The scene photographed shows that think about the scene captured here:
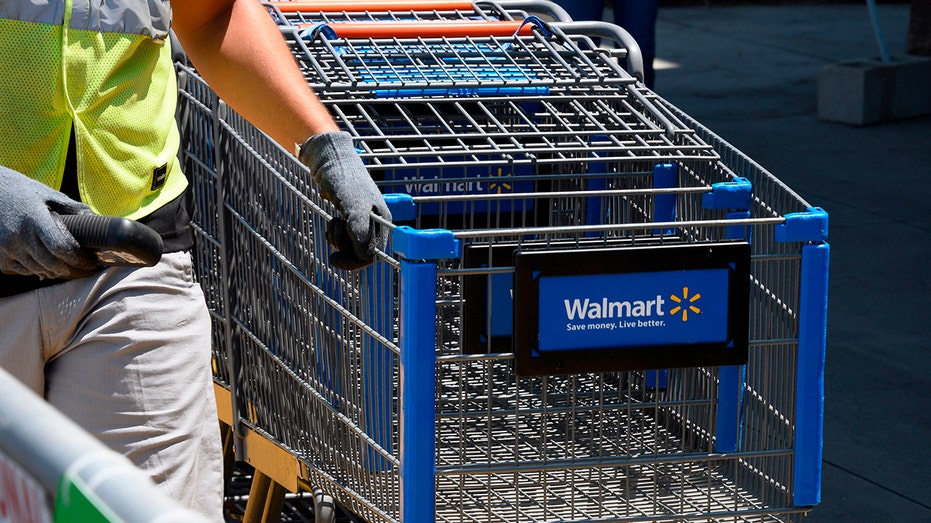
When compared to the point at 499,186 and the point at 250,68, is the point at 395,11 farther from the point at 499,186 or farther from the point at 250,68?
the point at 250,68

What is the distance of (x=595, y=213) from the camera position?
3451 millimetres

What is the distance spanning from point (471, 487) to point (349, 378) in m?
0.32

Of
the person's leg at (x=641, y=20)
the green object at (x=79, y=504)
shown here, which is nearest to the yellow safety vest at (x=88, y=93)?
the green object at (x=79, y=504)

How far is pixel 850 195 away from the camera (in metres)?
7.27

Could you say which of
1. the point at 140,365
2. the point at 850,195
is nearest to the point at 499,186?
the point at 140,365

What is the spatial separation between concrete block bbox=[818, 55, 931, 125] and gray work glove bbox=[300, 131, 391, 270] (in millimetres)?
6937

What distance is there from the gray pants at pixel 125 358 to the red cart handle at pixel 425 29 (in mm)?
1008

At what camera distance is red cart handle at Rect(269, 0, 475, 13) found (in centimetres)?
369

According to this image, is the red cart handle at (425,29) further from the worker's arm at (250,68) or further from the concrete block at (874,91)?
the concrete block at (874,91)

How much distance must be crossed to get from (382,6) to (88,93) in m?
1.57

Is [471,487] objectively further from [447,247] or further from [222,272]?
[222,272]

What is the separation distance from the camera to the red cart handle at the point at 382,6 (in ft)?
12.1

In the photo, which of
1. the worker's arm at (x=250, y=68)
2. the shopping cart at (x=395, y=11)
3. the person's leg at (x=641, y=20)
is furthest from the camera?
the person's leg at (x=641, y=20)

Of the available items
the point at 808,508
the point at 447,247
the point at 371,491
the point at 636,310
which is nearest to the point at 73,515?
the point at 447,247
